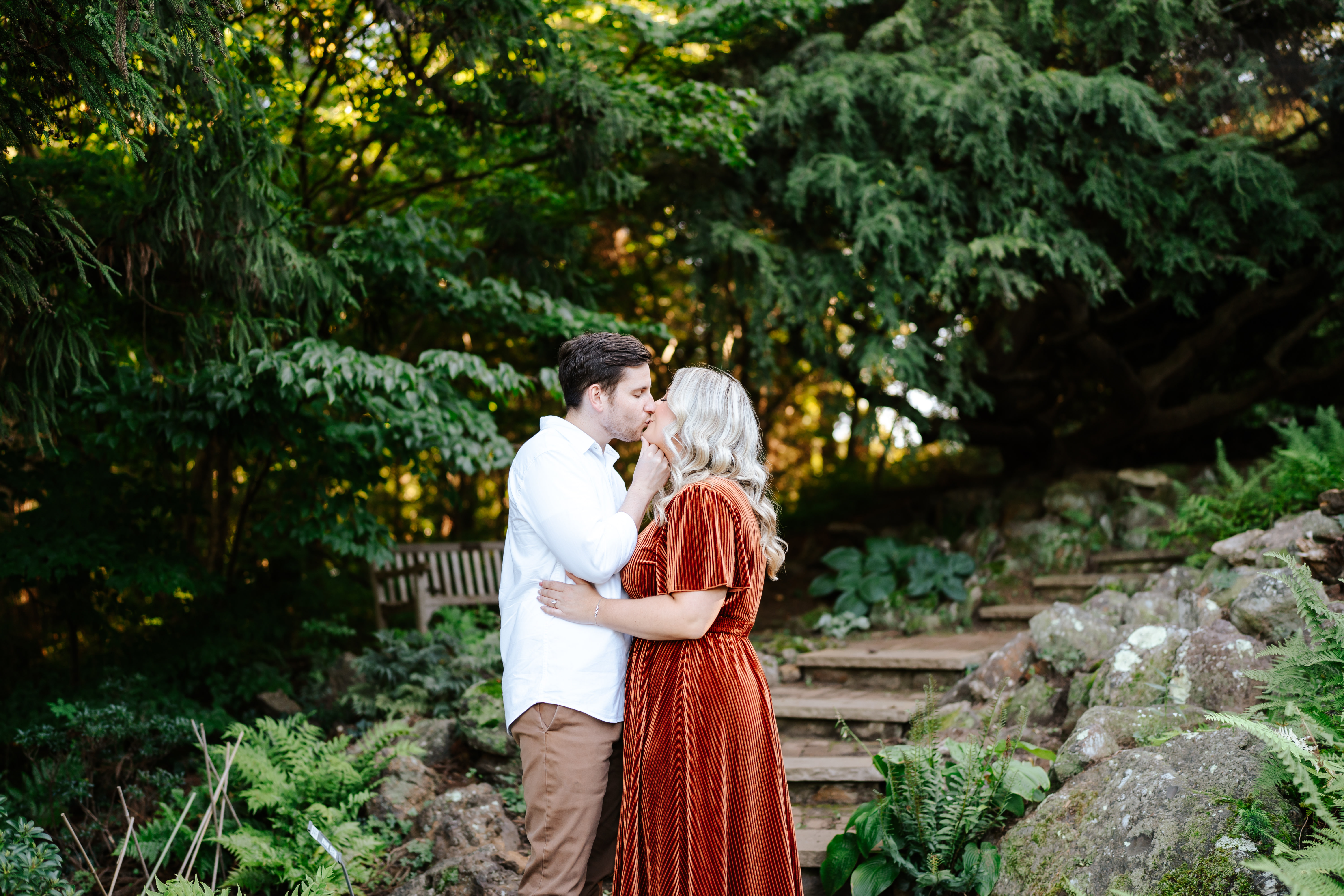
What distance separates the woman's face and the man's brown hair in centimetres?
13

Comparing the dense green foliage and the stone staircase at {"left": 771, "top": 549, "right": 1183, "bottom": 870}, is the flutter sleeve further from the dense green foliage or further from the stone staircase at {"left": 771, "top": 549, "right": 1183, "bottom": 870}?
the dense green foliage

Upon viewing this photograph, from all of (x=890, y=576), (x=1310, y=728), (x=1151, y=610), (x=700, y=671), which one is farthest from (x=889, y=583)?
(x=700, y=671)

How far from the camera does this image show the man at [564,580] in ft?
7.08

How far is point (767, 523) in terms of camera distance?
233 cm

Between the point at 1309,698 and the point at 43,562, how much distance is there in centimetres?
590

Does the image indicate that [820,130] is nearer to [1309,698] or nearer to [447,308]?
[447,308]

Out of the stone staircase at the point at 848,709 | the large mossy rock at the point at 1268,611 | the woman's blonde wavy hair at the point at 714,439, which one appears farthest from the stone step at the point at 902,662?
the woman's blonde wavy hair at the point at 714,439

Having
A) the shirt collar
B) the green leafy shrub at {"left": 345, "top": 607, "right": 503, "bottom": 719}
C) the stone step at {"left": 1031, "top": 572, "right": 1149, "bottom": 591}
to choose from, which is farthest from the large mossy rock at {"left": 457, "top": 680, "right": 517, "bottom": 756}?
the stone step at {"left": 1031, "top": 572, "right": 1149, "bottom": 591}

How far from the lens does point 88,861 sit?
3432mm

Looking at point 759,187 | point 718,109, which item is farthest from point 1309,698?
point 759,187

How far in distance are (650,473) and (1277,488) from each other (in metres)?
4.64

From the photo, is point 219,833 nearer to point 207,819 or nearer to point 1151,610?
point 207,819

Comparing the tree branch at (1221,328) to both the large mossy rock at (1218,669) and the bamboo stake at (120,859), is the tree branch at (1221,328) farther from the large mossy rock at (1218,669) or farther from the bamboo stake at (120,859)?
the bamboo stake at (120,859)

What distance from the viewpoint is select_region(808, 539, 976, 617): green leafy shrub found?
6918mm
